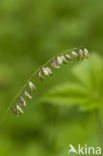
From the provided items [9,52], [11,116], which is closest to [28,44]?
[9,52]

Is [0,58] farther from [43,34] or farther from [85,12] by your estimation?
[85,12]

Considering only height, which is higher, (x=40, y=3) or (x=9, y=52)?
(x=40, y=3)

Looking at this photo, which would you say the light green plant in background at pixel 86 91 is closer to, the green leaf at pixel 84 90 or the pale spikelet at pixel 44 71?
the green leaf at pixel 84 90

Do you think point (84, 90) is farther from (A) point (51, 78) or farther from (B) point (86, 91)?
(A) point (51, 78)

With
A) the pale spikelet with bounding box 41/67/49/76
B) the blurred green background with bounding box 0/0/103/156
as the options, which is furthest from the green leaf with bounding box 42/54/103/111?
the pale spikelet with bounding box 41/67/49/76

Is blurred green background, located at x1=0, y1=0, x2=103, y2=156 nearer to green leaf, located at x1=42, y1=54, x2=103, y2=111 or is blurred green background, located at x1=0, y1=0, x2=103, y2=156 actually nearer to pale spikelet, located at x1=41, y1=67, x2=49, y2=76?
green leaf, located at x1=42, y1=54, x2=103, y2=111

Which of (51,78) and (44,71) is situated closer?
(44,71)

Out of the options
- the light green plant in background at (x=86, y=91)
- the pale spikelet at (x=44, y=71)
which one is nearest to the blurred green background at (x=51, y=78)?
the light green plant in background at (x=86, y=91)

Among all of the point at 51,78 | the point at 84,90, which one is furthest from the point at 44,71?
the point at 51,78

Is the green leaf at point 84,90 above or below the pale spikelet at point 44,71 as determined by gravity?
above
